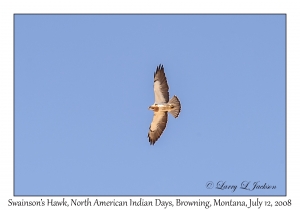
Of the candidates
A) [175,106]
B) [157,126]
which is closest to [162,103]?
[175,106]

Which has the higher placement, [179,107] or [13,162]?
[179,107]

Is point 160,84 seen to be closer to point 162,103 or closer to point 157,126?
point 162,103

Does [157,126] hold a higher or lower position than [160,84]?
lower

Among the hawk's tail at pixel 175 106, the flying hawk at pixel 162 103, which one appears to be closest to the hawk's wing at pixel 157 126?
the flying hawk at pixel 162 103

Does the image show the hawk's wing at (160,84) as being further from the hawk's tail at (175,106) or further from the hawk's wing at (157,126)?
the hawk's wing at (157,126)

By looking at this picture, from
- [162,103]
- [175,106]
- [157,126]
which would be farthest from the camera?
[157,126]
